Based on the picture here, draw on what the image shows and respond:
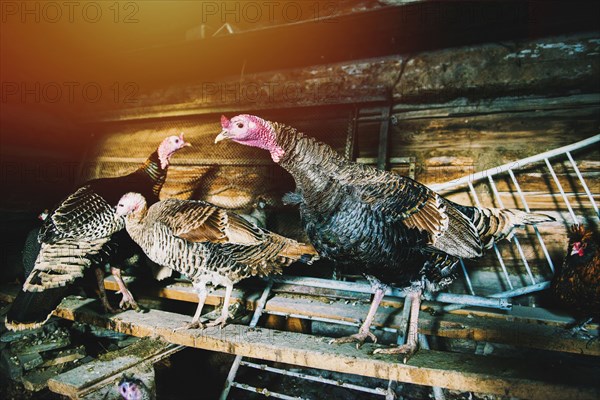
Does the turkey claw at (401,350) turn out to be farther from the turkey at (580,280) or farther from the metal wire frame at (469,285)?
the turkey at (580,280)

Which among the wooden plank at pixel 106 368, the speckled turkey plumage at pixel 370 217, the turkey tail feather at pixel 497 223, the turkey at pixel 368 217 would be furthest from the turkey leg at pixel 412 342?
the wooden plank at pixel 106 368

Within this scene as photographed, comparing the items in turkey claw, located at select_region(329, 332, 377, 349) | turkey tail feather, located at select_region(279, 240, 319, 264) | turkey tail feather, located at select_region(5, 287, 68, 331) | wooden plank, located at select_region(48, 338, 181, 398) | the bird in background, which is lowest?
the bird in background

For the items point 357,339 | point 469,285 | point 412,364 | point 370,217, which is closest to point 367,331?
point 357,339

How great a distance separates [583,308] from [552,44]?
104 inches

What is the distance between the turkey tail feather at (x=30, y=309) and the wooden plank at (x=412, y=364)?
69 cm

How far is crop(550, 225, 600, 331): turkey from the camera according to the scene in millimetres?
2246

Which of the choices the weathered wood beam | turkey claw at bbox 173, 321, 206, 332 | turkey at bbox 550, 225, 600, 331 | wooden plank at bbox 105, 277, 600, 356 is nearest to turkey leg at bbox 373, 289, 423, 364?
wooden plank at bbox 105, 277, 600, 356

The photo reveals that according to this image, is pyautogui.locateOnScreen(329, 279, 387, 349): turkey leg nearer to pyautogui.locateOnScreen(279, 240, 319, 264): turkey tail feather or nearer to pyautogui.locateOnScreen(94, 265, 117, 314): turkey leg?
pyautogui.locateOnScreen(279, 240, 319, 264): turkey tail feather

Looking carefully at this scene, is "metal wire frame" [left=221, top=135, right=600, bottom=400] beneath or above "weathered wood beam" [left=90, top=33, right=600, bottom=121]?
beneath

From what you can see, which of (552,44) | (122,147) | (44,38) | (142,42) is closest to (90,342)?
(122,147)

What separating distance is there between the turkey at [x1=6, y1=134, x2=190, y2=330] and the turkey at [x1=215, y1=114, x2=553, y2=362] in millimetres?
1559

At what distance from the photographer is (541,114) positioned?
330 centimetres

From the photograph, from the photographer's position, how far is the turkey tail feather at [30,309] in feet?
8.05

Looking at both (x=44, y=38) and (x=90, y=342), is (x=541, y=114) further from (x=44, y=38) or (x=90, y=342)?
(x=44, y=38)
